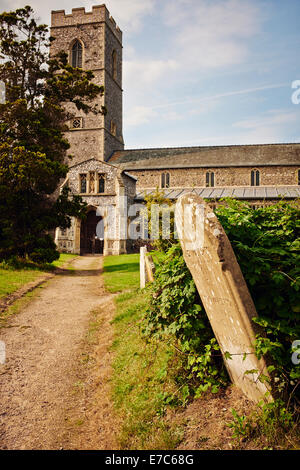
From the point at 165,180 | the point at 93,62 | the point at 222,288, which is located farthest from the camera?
the point at 93,62

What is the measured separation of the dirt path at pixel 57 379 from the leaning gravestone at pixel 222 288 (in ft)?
5.35

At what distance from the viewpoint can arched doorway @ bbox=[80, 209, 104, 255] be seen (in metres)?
29.3

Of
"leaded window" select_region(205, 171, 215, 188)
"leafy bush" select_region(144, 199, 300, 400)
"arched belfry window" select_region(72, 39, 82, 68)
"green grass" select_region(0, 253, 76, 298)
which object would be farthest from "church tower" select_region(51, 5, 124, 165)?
"leafy bush" select_region(144, 199, 300, 400)

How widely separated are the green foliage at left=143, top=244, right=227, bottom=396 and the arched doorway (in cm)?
2522

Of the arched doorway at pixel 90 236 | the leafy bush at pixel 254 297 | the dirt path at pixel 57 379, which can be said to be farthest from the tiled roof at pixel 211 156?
the leafy bush at pixel 254 297

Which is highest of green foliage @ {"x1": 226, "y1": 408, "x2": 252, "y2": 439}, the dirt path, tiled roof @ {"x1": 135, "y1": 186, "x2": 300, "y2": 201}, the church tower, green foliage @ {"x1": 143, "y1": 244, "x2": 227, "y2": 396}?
the church tower

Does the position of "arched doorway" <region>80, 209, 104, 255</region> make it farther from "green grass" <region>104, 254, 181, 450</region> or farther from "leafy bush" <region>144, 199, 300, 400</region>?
"leafy bush" <region>144, 199, 300, 400</region>

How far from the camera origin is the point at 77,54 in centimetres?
3881

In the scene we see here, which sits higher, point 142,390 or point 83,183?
point 83,183

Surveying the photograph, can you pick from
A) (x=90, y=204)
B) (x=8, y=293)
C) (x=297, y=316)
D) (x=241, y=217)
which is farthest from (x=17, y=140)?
(x=297, y=316)

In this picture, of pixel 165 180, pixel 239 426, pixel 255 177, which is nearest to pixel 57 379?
pixel 239 426

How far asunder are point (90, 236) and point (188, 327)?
86.8 feet

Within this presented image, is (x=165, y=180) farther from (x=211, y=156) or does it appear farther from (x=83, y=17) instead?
(x=83, y=17)
